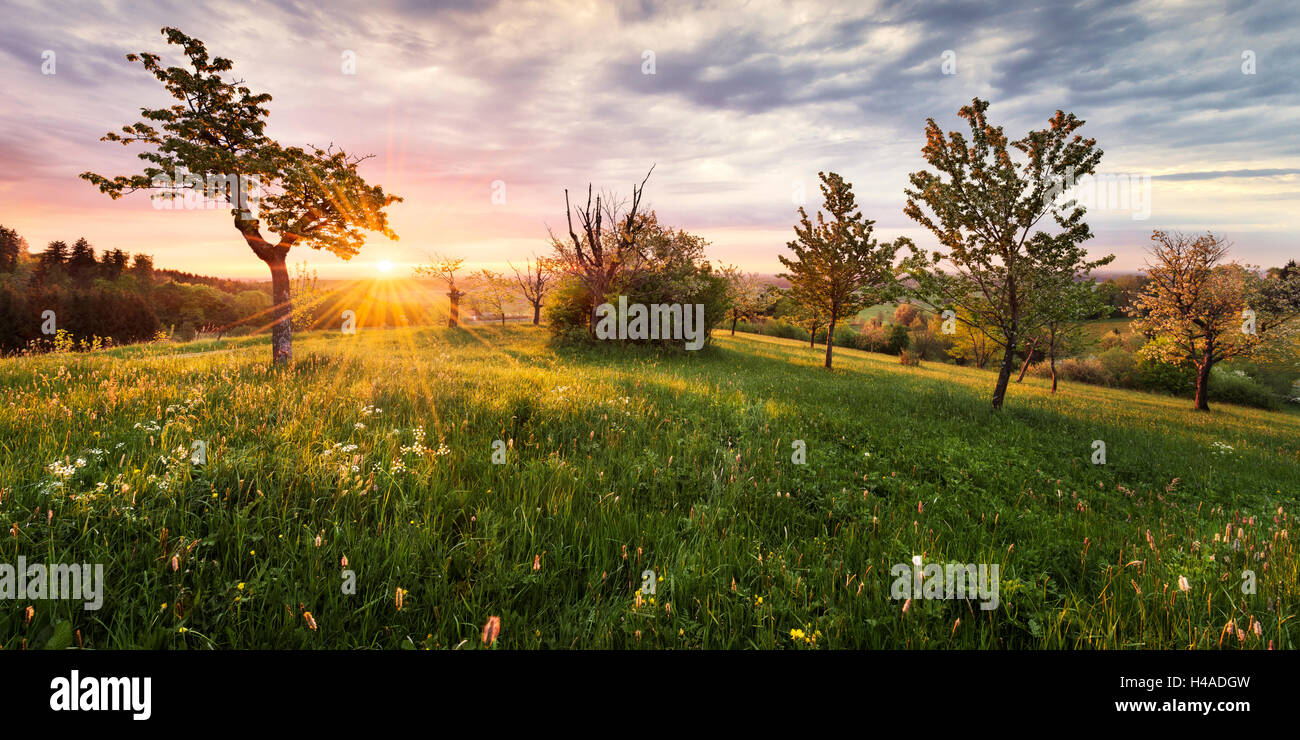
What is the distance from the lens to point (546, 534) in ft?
11.9

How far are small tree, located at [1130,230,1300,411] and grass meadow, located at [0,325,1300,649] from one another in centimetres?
2655

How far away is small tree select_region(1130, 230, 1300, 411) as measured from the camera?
22.9 meters

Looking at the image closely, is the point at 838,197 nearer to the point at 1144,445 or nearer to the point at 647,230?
the point at 647,230

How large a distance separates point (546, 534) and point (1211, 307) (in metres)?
38.1

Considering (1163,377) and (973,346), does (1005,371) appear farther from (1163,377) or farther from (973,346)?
(973,346)

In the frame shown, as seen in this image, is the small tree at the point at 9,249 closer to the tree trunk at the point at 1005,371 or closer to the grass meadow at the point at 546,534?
the grass meadow at the point at 546,534

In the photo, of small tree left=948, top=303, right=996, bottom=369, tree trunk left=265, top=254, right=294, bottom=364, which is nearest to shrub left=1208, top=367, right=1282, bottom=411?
small tree left=948, top=303, right=996, bottom=369

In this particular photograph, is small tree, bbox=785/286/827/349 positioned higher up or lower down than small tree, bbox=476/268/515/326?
lower down

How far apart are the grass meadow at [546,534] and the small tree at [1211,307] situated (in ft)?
87.1

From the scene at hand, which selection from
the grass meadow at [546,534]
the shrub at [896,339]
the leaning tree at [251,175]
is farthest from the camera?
the shrub at [896,339]

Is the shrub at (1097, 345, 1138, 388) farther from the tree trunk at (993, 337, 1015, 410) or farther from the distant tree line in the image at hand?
the distant tree line

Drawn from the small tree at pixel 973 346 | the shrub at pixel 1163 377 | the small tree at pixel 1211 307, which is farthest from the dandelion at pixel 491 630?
the small tree at pixel 973 346

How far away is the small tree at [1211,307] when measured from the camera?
75.3 ft

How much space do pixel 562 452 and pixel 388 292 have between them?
309 feet
